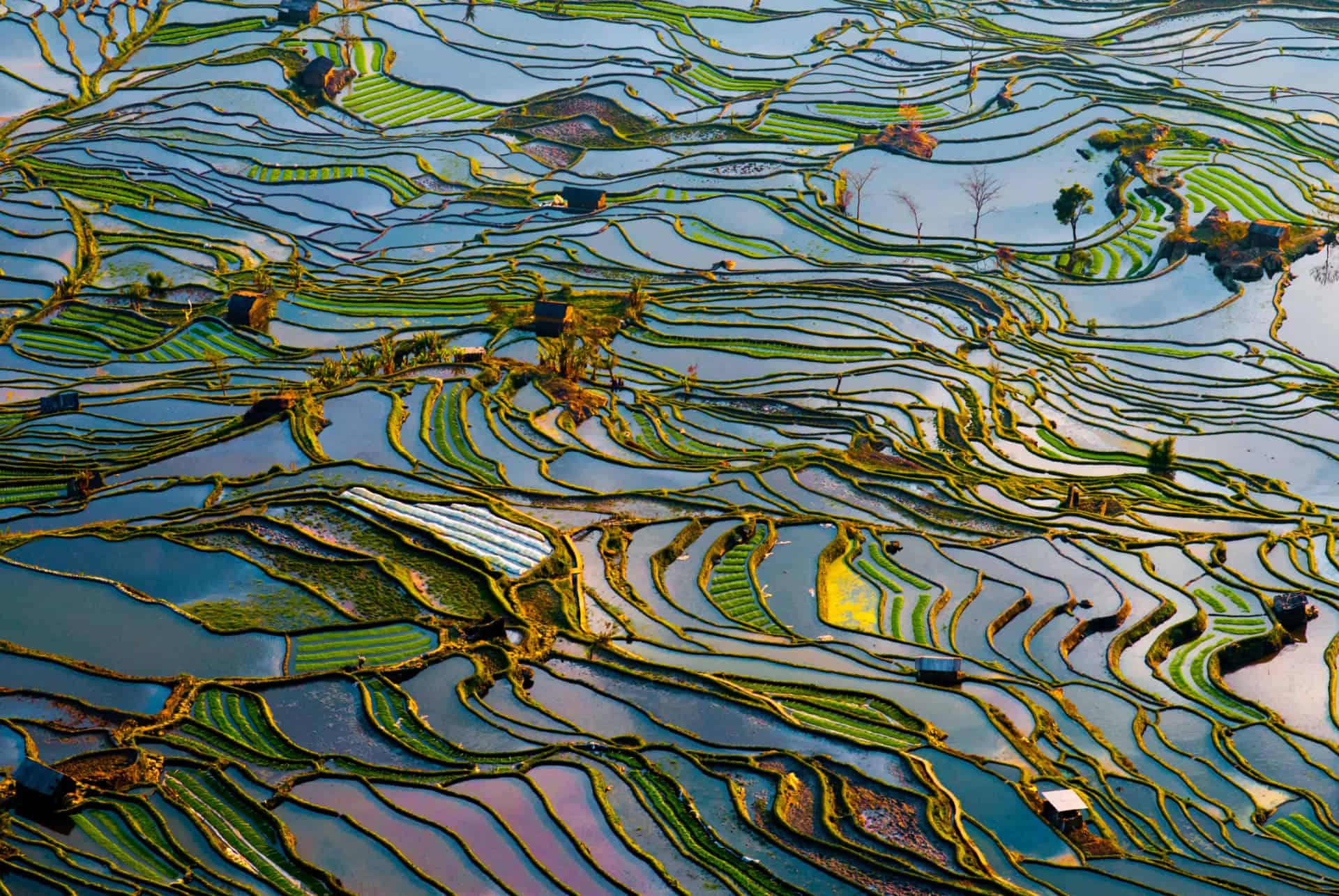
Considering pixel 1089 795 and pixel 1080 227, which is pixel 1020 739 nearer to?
pixel 1089 795

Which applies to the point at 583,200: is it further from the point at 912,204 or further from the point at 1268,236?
the point at 1268,236

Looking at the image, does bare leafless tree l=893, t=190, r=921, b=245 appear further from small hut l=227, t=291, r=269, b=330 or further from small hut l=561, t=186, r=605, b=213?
small hut l=227, t=291, r=269, b=330

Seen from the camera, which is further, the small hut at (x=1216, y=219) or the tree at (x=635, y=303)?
the small hut at (x=1216, y=219)

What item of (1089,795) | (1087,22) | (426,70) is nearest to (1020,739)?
(1089,795)

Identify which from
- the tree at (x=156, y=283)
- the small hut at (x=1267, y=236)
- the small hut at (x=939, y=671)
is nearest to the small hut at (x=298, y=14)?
the tree at (x=156, y=283)

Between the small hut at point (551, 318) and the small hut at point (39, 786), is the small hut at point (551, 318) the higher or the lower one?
the higher one

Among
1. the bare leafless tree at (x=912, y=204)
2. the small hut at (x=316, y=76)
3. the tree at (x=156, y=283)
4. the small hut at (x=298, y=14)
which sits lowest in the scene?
the tree at (x=156, y=283)

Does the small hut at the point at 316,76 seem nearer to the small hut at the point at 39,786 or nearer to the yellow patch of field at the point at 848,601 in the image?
the yellow patch of field at the point at 848,601
